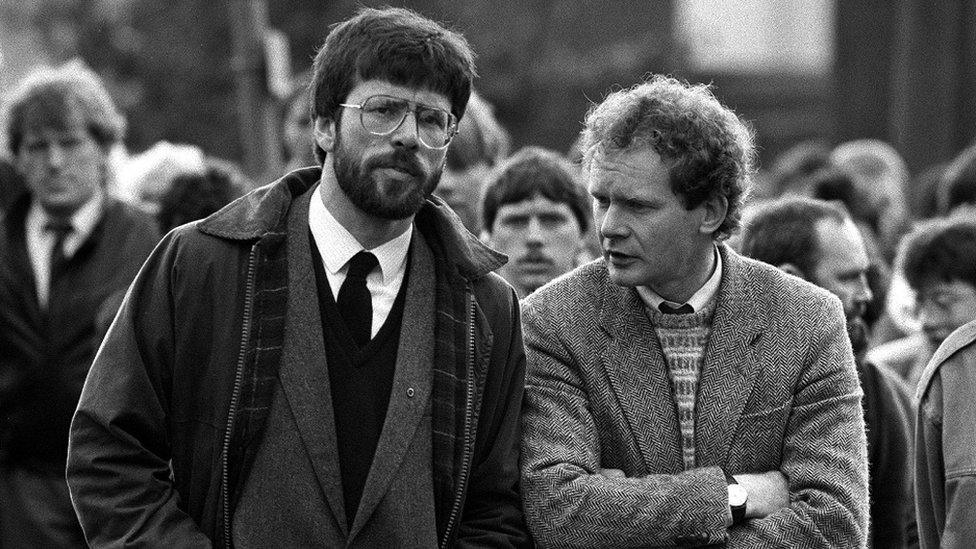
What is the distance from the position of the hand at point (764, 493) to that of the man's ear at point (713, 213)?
68 cm

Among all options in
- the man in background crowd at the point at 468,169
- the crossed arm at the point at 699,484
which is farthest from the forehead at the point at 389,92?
the man in background crowd at the point at 468,169

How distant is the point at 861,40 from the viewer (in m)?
20.5

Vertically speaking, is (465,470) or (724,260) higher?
(724,260)

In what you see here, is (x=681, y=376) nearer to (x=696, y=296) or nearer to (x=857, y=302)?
(x=696, y=296)

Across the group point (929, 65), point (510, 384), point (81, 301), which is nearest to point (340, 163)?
point (510, 384)

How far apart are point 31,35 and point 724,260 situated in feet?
56.9

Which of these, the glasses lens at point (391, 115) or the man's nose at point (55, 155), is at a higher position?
the glasses lens at point (391, 115)

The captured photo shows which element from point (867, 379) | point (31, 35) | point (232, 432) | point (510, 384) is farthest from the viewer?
point (31, 35)

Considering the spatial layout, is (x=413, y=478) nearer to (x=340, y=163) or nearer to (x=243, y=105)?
(x=340, y=163)

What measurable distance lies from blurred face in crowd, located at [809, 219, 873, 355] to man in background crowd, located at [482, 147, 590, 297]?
0.97 metres

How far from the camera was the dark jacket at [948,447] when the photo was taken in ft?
13.6

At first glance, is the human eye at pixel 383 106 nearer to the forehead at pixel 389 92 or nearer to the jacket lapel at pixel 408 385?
the forehead at pixel 389 92

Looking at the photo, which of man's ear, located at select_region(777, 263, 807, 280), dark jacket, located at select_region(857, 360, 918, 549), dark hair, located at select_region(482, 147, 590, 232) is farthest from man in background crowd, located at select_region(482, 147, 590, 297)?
dark jacket, located at select_region(857, 360, 918, 549)

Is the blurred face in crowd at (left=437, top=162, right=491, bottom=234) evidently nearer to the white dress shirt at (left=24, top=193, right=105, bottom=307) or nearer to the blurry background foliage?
the white dress shirt at (left=24, top=193, right=105, bottom=307)
